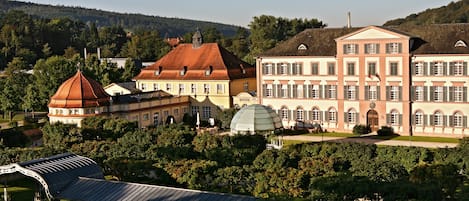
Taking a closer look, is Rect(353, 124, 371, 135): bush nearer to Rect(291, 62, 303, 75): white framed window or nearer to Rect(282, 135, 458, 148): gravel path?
Rect(282, 135, 458, 148): gravel path

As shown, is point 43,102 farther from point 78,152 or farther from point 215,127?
point 78,152

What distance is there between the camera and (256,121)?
130 feet

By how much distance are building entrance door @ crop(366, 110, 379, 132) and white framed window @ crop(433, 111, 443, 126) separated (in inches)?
171

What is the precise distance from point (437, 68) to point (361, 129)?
7.03 meters

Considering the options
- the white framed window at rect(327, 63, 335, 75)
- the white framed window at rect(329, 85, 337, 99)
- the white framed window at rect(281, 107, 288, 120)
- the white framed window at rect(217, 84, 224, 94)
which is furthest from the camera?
the white framed window at rect(217, 84, 224, 94)

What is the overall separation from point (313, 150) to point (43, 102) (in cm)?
3546

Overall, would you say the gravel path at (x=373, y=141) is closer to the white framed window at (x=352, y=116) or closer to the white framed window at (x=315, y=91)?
the white framed window at (x=352, y=116)

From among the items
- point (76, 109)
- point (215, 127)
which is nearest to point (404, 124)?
point (215, 127)

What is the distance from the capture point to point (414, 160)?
30359 mm

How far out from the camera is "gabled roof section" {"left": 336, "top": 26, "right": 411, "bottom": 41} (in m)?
46.8

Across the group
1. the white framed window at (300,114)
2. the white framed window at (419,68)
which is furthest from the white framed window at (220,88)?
the white framed window at (419,68)

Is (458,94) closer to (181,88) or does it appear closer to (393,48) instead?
(393,48)

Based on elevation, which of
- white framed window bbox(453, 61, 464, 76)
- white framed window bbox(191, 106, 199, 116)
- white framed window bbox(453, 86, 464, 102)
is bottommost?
white framed window bbox(191, 106, 199, 116)

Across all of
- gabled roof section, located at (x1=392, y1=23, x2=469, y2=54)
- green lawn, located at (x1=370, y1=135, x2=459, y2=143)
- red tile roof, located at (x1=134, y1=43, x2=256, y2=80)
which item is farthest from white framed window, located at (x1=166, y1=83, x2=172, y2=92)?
gabled roof section, located at (x1=392, y1=23, x2=469, y2=54)
